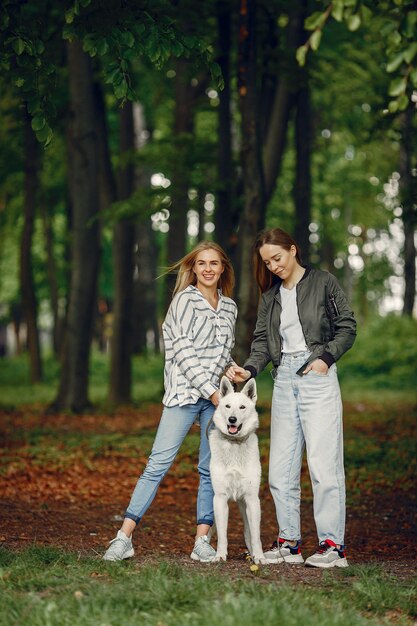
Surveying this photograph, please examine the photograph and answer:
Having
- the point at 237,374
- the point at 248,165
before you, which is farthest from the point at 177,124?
the point at 237,374

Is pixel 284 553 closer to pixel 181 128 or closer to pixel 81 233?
pixel 81 233

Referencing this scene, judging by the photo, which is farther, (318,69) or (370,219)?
(370,219)

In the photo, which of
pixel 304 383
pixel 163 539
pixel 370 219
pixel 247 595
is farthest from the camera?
pixel 370 219

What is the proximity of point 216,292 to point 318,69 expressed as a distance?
1080cm

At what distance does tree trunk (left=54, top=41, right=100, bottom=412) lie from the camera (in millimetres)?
18000

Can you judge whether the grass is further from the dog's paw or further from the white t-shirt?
the white t-shirt

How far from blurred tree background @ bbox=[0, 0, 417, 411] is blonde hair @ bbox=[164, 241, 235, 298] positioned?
48 centimetres

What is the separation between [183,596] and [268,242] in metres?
2.76

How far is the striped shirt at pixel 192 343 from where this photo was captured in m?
6.77

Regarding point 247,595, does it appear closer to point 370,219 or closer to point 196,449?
point 196,449

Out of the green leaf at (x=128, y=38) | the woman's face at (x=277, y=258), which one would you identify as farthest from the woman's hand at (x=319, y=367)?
the green leaf at (x=128, y=38)

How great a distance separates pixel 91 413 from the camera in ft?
62.1

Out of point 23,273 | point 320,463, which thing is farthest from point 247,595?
point 23,273

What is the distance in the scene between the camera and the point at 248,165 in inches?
544
